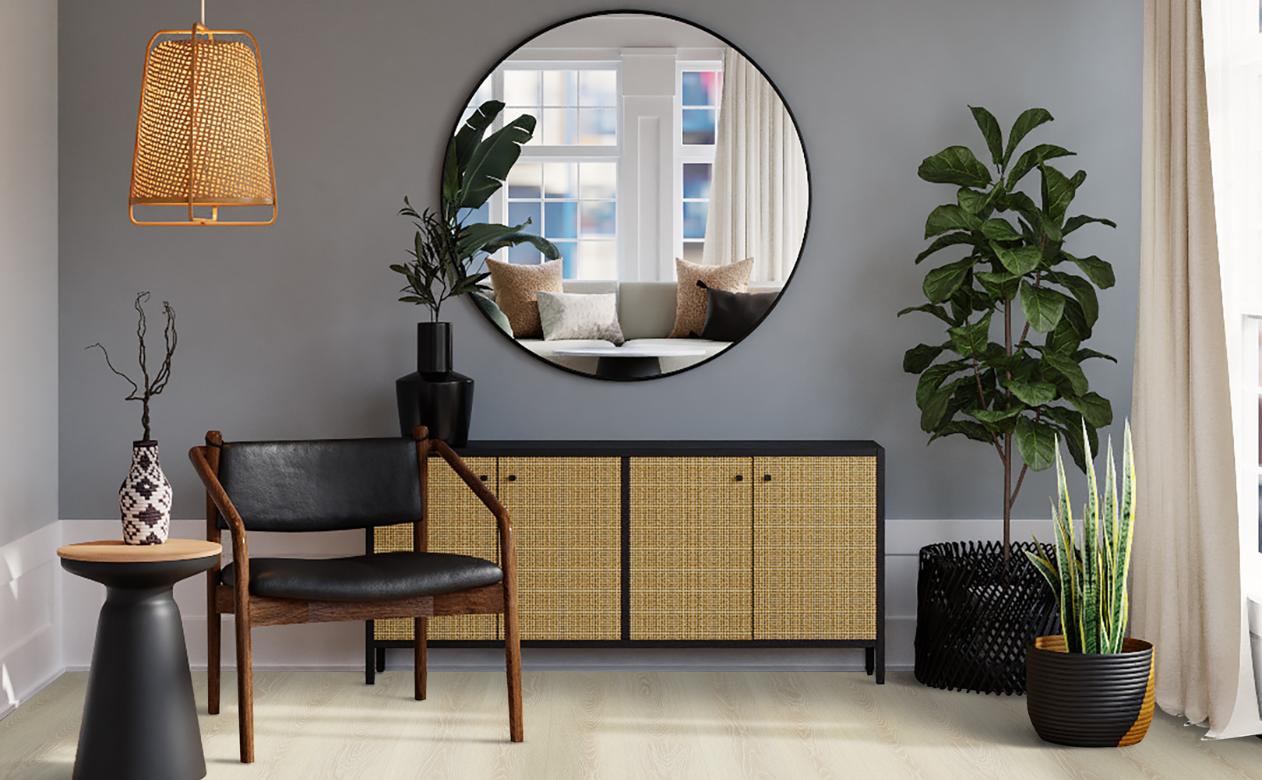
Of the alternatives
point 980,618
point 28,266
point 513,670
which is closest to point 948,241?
point 980,618

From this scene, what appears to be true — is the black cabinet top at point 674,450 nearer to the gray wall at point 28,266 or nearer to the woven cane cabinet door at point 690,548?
the woven cane cabinet door at point 690,548

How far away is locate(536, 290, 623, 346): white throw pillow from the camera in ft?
11.6

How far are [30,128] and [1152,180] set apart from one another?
3.47 m

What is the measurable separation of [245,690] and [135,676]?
10.8 inches

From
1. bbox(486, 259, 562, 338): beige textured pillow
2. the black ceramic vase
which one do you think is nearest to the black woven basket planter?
bbox(486, 259, 562, 338): beige textured pillow

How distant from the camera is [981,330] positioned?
3090 millimetres

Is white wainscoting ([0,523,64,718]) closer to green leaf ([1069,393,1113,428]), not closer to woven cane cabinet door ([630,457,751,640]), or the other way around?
woven cane cabinet door ([630,457,751,640])

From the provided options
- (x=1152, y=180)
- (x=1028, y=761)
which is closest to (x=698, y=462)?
(x=1028, y=761)

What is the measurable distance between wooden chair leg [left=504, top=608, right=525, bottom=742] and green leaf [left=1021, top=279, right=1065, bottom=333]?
1.68m

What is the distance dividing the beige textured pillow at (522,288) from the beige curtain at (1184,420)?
142 centimetres

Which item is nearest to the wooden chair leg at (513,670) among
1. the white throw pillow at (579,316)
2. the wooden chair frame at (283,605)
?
the wooden chair frame at (283,605)

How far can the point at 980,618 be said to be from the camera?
10.4 ft

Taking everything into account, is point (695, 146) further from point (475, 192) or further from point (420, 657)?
point (420, 657)

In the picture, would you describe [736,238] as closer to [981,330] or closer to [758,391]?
[758,391]
